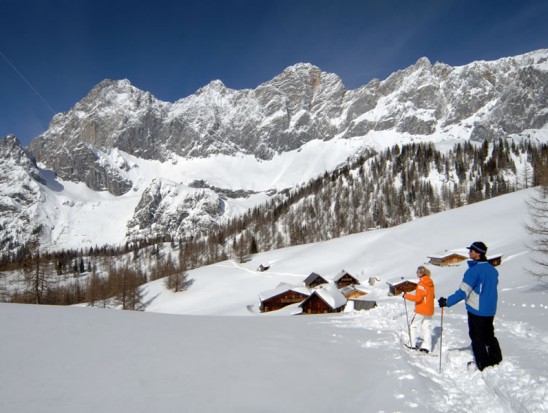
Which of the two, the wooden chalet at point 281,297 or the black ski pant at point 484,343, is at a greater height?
the black ski pant at point 484,343

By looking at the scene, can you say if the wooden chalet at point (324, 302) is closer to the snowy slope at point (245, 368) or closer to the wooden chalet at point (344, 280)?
the wooden chalet at point (344, 280)

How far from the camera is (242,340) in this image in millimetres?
9141

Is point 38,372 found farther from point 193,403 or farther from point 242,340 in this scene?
point 242,340

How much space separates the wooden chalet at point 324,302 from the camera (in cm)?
4939

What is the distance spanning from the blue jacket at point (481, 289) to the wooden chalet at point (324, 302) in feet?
142

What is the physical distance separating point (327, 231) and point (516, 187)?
261 feet

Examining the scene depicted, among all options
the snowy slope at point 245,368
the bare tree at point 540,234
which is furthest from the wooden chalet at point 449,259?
the snowy slope at point 245,368

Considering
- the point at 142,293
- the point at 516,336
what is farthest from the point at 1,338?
the point at 142,293

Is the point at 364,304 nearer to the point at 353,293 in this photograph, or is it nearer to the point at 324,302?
the point at 324,302

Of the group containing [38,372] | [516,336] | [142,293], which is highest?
[38,372]

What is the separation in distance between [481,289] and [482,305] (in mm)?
327

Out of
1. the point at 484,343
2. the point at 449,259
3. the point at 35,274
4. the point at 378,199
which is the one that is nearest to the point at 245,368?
the point at 484,343

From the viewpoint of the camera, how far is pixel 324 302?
5012 centimetres

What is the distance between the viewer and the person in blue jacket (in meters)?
7.20
